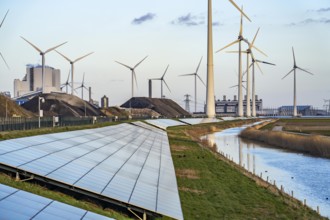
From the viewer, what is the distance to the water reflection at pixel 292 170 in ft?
127

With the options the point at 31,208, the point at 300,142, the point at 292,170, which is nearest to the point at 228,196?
the point at 31,208

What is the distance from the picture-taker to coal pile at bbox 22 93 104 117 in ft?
545

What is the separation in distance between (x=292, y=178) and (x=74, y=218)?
35.6m

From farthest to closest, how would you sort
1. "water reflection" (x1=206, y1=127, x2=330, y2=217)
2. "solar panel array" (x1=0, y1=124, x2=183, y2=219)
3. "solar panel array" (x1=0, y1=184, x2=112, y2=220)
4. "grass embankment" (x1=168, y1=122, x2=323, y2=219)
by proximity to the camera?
"water reflection" (x1=206, y1=127, x2=330, y2=217) → "grass embankment" (x1=168, y1=122, x2=323, y2=219) → "solar panel array" (x1=0, y1=124, x2=183, y2=219) → "solar panel array" (x1=0, y1=184, x2=112, y2=220)

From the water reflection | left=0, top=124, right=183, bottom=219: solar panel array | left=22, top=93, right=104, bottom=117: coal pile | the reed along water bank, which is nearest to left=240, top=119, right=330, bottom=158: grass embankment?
the reed along water bank

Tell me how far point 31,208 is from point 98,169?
1109 cm

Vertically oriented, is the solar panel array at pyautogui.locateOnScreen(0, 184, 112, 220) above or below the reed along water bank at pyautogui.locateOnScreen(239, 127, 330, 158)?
above

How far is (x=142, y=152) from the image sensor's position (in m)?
42.9

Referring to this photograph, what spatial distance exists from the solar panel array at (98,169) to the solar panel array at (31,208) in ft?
13.8

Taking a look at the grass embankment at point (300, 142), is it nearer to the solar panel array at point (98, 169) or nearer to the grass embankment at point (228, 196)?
the grass embankment at point (228, 196)

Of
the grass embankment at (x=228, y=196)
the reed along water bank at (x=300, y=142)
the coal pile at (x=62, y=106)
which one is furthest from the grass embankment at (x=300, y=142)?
the coal pile at (x=62, y=106)

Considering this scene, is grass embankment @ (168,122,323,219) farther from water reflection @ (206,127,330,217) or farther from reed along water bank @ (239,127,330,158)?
reed along water bank @ (239,127,330,158)

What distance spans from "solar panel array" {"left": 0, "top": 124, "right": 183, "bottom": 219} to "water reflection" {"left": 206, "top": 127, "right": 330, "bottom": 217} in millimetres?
12682

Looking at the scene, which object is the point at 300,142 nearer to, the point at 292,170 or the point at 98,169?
the point at 292,170
